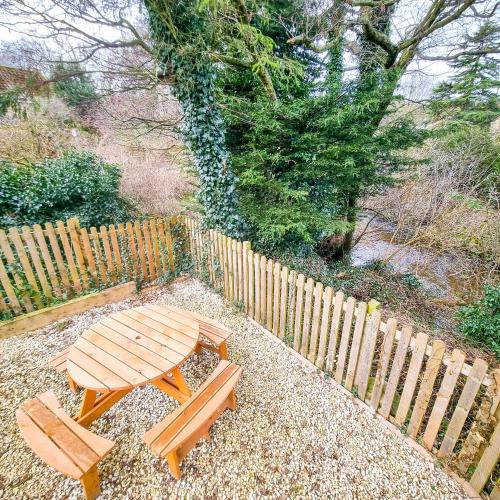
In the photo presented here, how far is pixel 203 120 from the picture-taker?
402cm

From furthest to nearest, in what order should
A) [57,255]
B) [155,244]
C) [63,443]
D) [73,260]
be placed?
[155,244]
[73,260]
[57,255]
[63,443]

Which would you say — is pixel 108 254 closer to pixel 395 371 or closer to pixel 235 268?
pixel 235 268

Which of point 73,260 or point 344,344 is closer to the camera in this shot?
point 344,344

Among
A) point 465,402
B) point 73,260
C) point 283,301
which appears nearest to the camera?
point 465,402

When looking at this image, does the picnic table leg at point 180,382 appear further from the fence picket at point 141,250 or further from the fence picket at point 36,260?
the fence picket at point 36,260

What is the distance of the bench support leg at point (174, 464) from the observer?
1.80m

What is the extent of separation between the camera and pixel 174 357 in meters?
2.10

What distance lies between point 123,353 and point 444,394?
8.80 feet

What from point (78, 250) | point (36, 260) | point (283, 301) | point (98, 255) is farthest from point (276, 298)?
point (36, 260)

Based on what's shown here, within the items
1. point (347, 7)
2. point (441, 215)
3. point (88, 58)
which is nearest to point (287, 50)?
point (347, 7)

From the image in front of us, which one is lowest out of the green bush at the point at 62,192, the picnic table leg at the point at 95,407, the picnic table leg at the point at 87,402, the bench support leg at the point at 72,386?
the bench support leg at the point at 72,386

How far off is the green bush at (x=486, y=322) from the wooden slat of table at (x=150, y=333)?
4779 mm

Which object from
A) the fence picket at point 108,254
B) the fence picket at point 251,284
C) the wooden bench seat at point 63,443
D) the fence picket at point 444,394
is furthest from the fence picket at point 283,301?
the fence picket at point 108,254

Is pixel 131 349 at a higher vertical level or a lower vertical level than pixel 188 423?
higher
